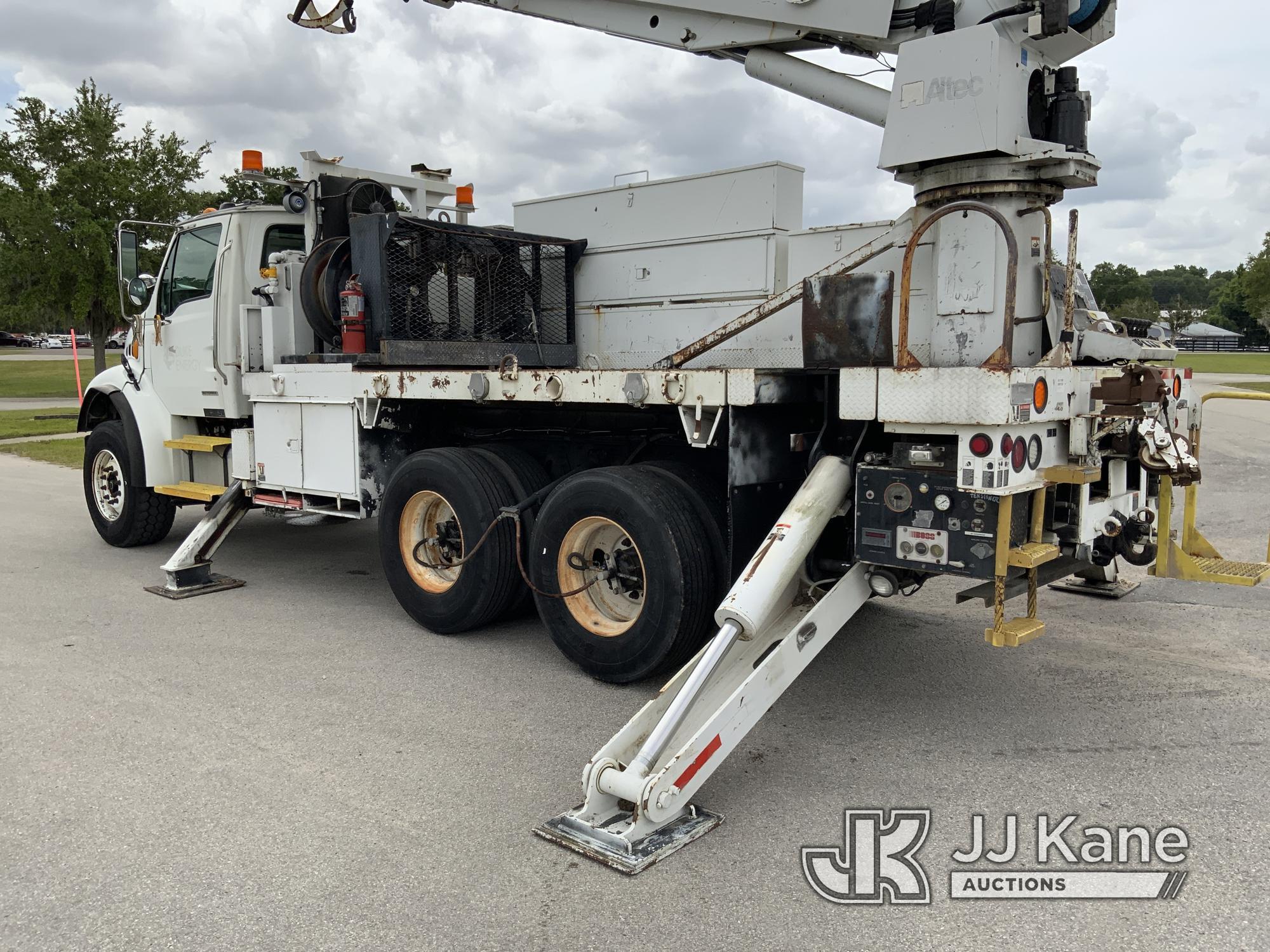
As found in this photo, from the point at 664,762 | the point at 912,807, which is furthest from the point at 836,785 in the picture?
the point at 664,762

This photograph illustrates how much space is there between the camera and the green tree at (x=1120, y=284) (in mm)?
80750

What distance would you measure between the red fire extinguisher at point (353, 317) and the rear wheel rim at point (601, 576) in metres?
2.05

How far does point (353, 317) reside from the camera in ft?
20.2

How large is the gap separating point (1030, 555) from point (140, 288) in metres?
6.87

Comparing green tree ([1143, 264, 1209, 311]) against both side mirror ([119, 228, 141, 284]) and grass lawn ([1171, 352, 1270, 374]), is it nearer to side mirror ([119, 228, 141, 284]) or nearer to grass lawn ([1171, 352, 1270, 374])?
grass lawn ([1171, 352, 1270, 374])

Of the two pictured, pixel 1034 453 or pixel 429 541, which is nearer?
pixel 1034 453

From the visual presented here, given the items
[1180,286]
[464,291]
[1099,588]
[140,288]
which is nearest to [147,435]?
[140,288]

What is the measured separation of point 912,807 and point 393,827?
1846mm

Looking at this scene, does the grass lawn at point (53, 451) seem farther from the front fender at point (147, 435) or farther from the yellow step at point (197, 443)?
the yellow step at point (197, 443)

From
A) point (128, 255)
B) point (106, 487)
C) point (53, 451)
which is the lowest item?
point (53, 451)

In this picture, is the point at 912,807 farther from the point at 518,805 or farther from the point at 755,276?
the point at 755,276

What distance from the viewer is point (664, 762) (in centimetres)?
355

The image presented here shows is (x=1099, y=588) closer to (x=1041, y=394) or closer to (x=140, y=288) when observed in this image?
(x=1041, y=394)

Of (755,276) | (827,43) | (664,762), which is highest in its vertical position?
(827,43)
